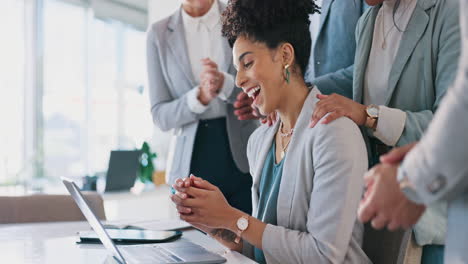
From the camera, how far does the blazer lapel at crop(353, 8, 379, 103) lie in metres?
1.72

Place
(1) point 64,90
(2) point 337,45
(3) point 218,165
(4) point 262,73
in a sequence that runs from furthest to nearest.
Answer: (1) point 64,90, (3) point 218,165, (2) point 337,45, (4) point 262,73

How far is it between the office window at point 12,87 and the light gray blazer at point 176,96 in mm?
2174

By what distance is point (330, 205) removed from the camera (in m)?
1.38

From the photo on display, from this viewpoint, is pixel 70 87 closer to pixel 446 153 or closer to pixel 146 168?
pixel 146 168

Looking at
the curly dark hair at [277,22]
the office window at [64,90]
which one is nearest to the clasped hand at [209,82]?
the curly dark hair at [277,22]

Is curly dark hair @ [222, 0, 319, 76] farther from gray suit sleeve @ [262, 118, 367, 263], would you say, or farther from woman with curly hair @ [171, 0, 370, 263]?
gray suit sleeve @ [262, 118, 367, 263]

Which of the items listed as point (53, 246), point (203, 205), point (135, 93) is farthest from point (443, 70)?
point (135, 93)

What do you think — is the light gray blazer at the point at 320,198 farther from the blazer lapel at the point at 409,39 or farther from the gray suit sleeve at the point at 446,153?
the gray suit sleeve at the point at 446,153

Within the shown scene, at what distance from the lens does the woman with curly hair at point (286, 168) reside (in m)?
1.38

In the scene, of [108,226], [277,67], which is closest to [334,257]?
[277,67]

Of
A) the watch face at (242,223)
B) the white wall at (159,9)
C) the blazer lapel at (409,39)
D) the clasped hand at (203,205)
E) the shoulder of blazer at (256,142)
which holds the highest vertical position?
the white wall at (159,9)

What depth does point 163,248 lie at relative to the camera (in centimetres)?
147

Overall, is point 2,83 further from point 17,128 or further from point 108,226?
point 108,226

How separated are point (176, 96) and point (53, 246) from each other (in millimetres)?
1151
